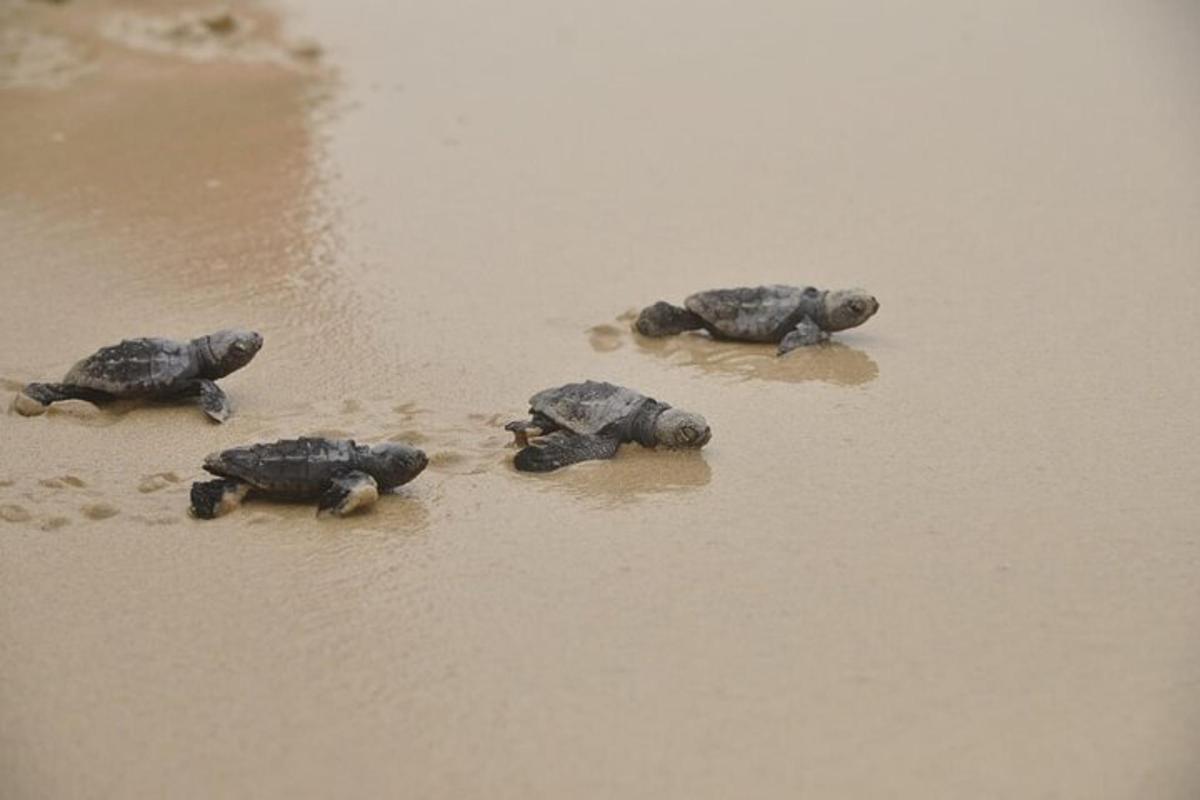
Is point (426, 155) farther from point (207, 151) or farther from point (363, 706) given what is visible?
point (363, 706)

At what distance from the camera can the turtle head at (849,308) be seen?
19.2 feet

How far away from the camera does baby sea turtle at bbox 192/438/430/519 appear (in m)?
4.56

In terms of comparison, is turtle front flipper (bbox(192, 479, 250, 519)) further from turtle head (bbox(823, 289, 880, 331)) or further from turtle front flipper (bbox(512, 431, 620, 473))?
turtle head (bbox(823, 289, 880, 331))

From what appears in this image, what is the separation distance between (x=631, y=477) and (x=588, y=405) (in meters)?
0.27

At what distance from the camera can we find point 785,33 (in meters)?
9.28

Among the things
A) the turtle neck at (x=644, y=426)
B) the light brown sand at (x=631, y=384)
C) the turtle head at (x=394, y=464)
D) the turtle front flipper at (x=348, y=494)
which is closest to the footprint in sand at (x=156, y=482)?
the light brown sand at (x=631, y=384)

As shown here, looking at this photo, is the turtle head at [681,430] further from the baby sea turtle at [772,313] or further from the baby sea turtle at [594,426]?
the baby sea turtle at [772,313]

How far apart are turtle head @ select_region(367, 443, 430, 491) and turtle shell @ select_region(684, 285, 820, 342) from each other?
150 centimetres

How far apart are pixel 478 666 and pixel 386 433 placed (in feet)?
4.73

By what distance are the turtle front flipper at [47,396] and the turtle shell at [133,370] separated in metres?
0.02

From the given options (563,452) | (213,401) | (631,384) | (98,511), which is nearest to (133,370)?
(213,401)

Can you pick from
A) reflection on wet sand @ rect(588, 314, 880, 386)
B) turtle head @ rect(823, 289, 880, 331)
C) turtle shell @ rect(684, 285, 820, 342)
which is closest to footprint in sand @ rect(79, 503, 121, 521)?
reflection on wet sand @ rect(588, 314, 880, 386)

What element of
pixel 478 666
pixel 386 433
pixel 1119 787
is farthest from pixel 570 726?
pixel 386 433

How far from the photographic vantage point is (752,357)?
5.79 m
